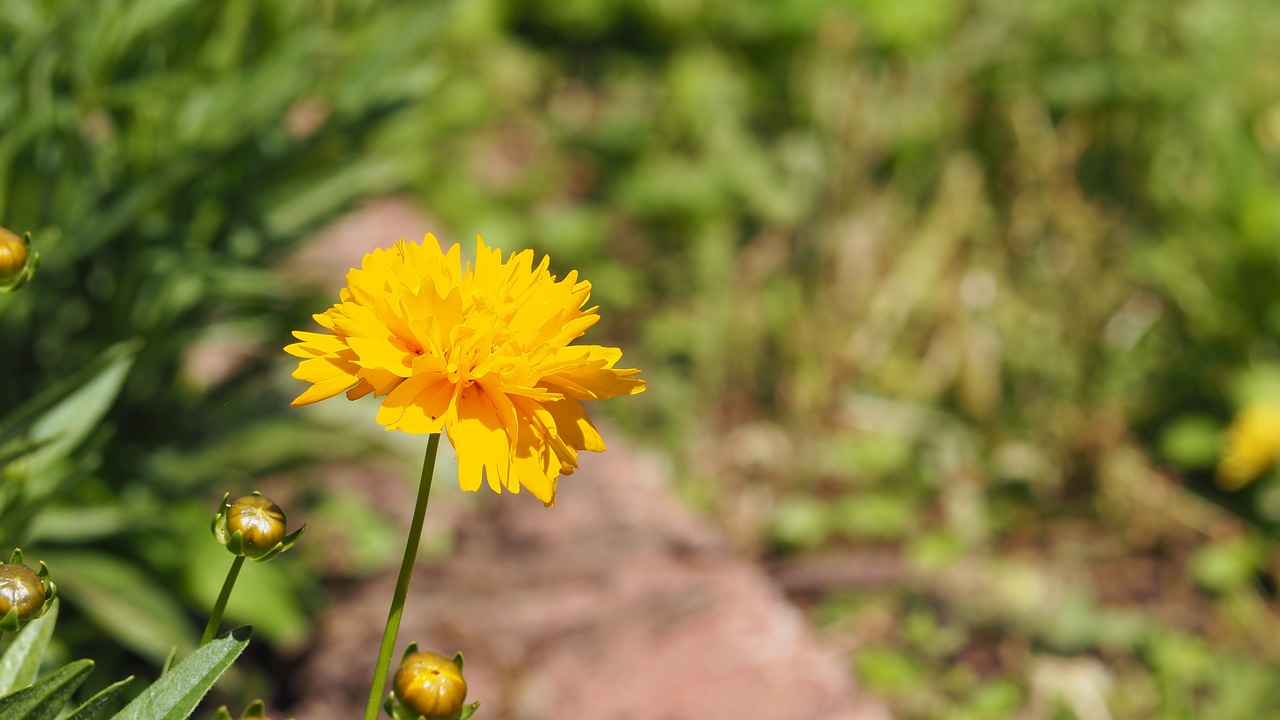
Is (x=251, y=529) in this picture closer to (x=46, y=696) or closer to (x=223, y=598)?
(x=223, y=598)

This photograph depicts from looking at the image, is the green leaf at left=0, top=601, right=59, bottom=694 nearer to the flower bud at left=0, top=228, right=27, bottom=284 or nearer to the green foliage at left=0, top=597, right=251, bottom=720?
the green foliage at left=0, top=597, right=251, bottom=720

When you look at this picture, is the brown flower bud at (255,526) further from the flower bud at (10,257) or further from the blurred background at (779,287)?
the blurred background at (779,287)

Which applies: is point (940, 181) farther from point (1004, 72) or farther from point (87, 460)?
point (87, 460)

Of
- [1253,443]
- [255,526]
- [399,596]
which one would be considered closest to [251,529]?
[255,526]

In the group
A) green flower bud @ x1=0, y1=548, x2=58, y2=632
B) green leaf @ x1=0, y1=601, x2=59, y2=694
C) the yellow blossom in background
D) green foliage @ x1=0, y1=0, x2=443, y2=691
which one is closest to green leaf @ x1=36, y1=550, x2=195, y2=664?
green foliage @ x1=0, y1=0, x2=443, y2=691

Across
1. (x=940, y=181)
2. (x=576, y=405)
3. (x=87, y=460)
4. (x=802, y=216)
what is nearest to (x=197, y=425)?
(x=87, y=460)
